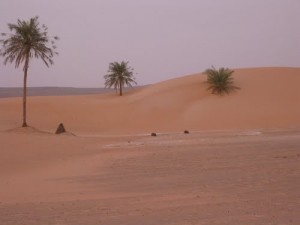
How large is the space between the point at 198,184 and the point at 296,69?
5312 centimetres

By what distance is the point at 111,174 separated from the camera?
11.7 m

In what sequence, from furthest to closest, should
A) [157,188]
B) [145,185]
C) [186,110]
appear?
[186,110], [145,185], [157,188]

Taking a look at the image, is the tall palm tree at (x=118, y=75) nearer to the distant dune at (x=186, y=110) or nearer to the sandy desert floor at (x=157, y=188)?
the distant dune at (x=186, y=110)

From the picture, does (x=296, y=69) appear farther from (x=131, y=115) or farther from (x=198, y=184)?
(x=198, y=184)

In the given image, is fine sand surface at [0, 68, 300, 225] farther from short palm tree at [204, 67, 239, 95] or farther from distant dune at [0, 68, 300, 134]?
short palm tree at [204, 67, 239, 95]

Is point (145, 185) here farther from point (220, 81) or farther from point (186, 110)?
point (220, 81)

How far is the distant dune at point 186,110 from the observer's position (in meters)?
42.1

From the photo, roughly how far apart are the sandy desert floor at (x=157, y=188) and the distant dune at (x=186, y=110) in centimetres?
2515

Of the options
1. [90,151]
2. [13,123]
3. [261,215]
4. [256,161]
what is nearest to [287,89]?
[13,123]

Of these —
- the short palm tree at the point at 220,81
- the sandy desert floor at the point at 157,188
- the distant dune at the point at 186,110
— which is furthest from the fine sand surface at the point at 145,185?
the short palm tree at the point at 220,81

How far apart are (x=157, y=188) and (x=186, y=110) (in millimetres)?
38659

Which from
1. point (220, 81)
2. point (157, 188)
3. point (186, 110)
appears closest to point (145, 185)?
point (157, 188)

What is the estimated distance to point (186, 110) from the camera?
47.5 m

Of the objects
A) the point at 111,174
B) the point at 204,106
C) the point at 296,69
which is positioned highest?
the point at 296,69
